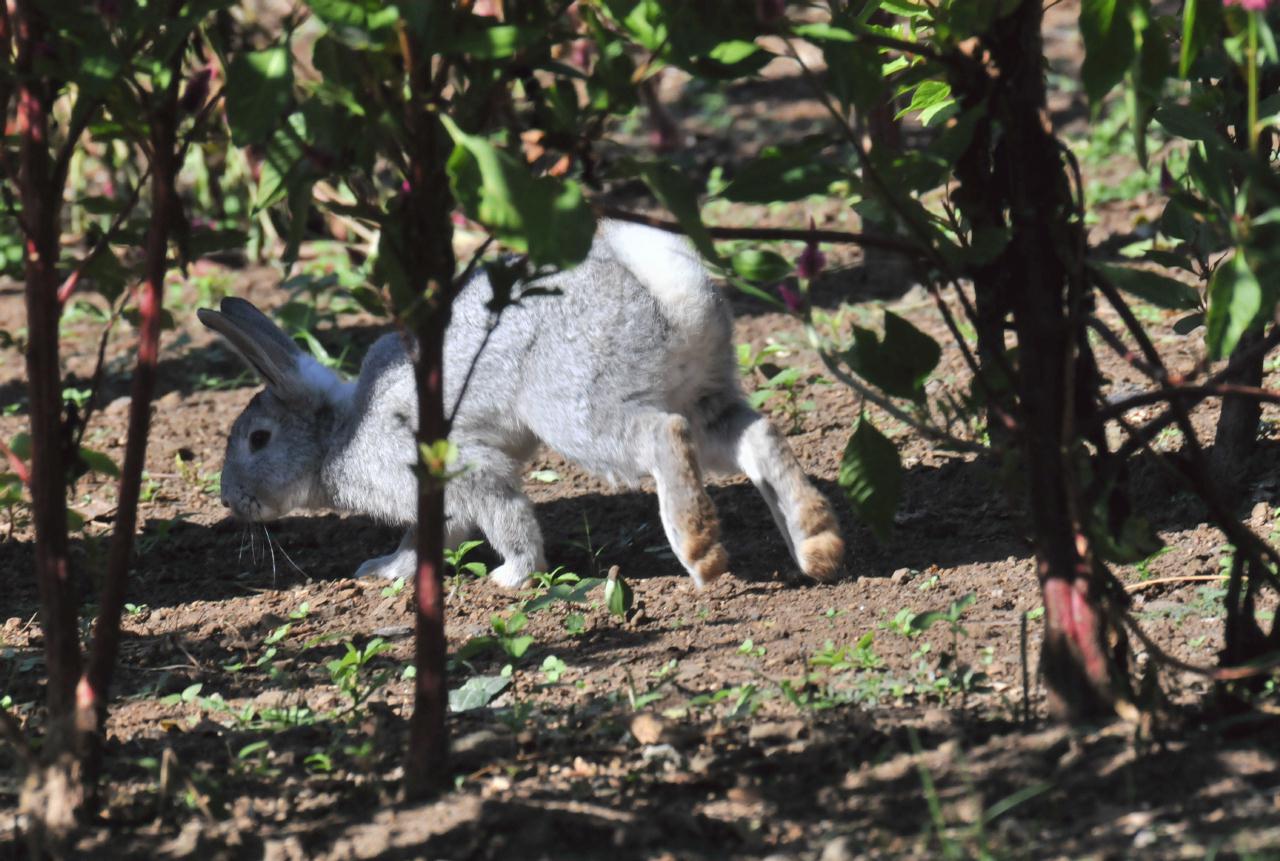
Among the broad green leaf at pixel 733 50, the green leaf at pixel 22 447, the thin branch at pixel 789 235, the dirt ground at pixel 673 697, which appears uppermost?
the broad green leaf at pixel 733 50

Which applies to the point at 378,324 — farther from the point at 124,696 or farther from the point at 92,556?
the point at 92,556

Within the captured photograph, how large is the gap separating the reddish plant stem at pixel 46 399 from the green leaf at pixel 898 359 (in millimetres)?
1354

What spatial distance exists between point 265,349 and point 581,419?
1387mm

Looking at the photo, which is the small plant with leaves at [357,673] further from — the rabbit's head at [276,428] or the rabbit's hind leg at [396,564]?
the rabbit's head at [276,428]

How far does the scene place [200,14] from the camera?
2.28 m

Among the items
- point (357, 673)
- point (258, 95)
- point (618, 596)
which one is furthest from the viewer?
point (618, 596)

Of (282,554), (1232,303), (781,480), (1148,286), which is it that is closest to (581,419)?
(781,480)

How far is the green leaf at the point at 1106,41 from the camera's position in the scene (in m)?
2.44

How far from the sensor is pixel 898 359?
8.76 feet

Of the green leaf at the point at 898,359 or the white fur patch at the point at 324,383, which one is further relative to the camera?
the white fur patch at the point at 324,383

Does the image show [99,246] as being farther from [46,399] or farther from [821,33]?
[821,33]

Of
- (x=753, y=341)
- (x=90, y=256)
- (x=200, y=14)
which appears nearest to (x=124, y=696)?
(x=90, y=256)

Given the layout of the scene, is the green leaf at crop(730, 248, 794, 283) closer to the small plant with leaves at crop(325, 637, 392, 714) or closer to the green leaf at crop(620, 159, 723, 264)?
the green leaf at crop(620, 159, 723, 264)

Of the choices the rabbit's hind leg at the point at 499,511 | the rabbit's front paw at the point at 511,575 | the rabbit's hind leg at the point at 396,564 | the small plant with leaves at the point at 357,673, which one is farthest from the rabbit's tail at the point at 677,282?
the small plant with leaves at the point at 357,673
